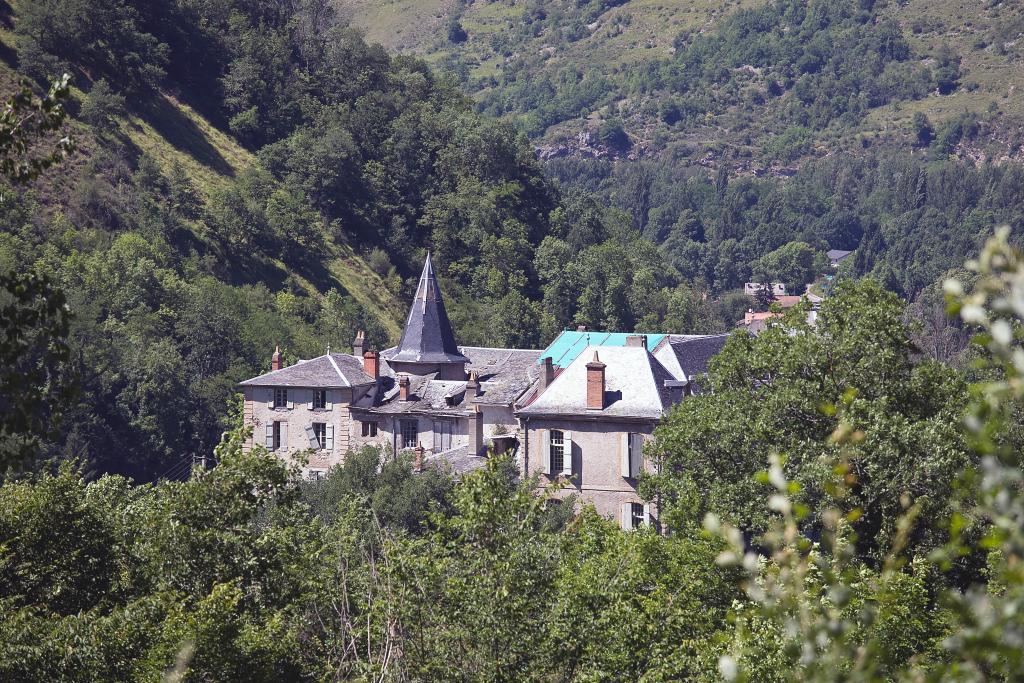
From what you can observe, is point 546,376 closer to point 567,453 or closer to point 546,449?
point 546,449

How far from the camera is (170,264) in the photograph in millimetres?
88188

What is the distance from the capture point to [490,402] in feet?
191

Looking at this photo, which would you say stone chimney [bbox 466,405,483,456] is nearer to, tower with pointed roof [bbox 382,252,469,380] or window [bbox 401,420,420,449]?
window [bbox 401,420,420,449]

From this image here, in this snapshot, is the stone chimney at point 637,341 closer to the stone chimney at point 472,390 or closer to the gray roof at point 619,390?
the gray roof at point 619,390

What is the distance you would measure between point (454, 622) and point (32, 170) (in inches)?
470

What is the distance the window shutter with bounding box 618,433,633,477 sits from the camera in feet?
157

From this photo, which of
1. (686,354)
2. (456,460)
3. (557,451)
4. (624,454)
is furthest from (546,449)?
(686,354)

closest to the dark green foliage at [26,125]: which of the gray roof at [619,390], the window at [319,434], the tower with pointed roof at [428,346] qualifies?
the gray roof at [619,390]

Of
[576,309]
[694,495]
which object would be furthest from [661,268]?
[694,495]

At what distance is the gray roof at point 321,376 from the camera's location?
208 ft

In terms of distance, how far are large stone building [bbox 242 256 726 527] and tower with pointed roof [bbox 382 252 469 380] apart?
46 millimetres

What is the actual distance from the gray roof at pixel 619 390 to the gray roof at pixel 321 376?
14569 millimetres

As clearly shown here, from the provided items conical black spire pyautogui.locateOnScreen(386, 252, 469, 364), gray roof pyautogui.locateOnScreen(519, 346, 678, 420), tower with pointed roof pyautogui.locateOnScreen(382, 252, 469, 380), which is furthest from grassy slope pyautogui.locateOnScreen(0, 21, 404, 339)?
gray roof pyautogui.locateOnScreen(519, 346, 678, 420)

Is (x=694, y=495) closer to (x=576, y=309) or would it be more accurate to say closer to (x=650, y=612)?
(x=650, y=612)
